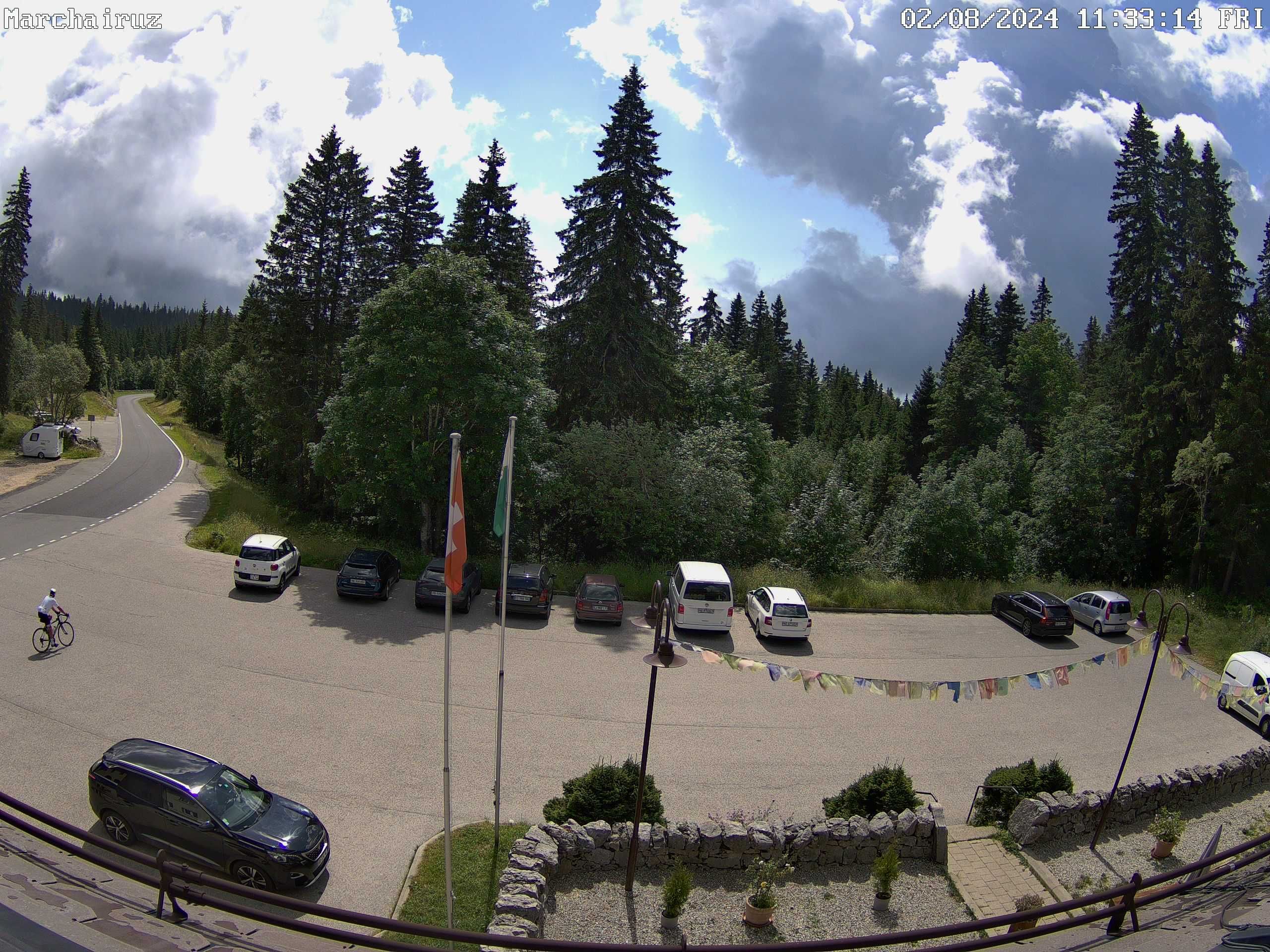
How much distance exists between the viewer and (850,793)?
1255cm

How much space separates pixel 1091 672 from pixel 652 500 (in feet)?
49.8

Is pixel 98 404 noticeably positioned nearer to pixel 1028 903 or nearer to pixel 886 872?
pixel 886 872

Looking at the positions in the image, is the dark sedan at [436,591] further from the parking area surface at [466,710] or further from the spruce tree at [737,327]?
the spruce tree at [737,327]

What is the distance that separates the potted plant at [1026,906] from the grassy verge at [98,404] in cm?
10092

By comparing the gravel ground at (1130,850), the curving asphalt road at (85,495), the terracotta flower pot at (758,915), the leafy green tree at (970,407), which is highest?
the leafy green tree at (970,407)

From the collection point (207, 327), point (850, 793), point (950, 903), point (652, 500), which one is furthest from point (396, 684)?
point (207, 327)

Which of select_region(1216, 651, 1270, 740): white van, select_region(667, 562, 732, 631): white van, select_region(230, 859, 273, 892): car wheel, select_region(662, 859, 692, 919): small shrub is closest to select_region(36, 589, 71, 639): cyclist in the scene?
select_region(230, 859, 273, 892): car wheel

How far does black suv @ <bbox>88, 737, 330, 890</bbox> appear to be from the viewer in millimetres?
10148

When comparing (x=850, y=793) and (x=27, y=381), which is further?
(x=27, y=381)

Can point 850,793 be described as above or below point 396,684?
above

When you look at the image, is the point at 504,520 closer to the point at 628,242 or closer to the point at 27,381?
the point at 628,242

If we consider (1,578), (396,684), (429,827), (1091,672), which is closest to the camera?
(429,827)

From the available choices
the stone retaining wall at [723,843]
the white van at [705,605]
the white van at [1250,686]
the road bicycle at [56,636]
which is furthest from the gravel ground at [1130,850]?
the road bicycle at [56,636]

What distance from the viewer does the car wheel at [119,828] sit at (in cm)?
1074
